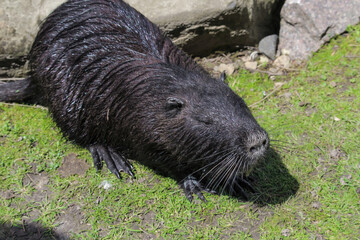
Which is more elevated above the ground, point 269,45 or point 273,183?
point 269,45

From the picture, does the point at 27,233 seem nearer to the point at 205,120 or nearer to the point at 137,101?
the point at 137,101

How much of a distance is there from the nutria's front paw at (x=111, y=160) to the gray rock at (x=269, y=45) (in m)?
2.26

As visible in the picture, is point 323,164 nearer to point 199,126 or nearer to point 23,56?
point 199,126

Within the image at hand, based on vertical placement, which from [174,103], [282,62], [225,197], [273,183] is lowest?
[225,197]

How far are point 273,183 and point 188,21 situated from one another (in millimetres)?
2048

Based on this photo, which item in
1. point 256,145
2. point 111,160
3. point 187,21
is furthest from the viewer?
point 187,21

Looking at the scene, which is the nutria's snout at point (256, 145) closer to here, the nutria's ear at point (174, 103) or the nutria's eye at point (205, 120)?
the nutria's eye at point (205, 120)

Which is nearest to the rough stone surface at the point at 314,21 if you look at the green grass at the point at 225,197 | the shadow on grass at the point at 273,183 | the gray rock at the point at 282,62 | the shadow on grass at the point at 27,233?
the gray rock at the point at 282,62

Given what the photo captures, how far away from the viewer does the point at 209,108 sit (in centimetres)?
299

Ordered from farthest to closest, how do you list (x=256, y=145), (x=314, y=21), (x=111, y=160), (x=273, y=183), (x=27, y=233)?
(x=314, y=21) → (x=111, y=160) → (x=273, y=183) → (x=27, y=233) → (x=256, y=145)

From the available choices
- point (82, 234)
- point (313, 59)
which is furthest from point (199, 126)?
point (313, 59)

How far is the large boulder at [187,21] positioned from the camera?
4.29m

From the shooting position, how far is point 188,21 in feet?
14.8

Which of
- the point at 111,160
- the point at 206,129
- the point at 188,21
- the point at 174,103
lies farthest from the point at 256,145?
the point at 188,21
